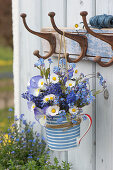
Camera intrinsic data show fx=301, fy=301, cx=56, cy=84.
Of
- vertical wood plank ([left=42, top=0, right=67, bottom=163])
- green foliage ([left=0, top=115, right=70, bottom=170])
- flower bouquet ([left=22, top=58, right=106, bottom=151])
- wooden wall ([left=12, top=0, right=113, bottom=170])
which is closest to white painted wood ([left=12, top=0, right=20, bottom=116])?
wooden wall ([left=12, top=0, right=113, bottom=170])

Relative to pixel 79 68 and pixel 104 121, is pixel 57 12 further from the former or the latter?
pixel 104 121

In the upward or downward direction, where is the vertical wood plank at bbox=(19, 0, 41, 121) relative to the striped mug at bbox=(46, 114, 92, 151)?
upward

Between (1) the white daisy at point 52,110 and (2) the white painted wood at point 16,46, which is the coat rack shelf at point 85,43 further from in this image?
(2) the white painted wood at point 16,46

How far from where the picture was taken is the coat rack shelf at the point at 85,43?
109cm

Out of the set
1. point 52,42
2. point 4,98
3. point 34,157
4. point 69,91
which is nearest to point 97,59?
point 69,91

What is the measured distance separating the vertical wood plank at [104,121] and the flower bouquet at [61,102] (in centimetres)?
6

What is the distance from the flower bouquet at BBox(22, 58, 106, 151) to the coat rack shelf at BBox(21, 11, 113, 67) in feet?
0.27

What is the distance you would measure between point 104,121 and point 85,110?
0.14 meters

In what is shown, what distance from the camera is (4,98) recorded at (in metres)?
5.96

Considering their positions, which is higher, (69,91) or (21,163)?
(69,91)

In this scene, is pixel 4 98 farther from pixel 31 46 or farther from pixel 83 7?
pixel 83 7

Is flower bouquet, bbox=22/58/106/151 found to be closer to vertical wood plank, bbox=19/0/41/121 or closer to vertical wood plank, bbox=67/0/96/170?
vertical wood plank, bbox=67/0/96/170

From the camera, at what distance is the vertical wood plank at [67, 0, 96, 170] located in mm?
1312

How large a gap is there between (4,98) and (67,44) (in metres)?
4.72
